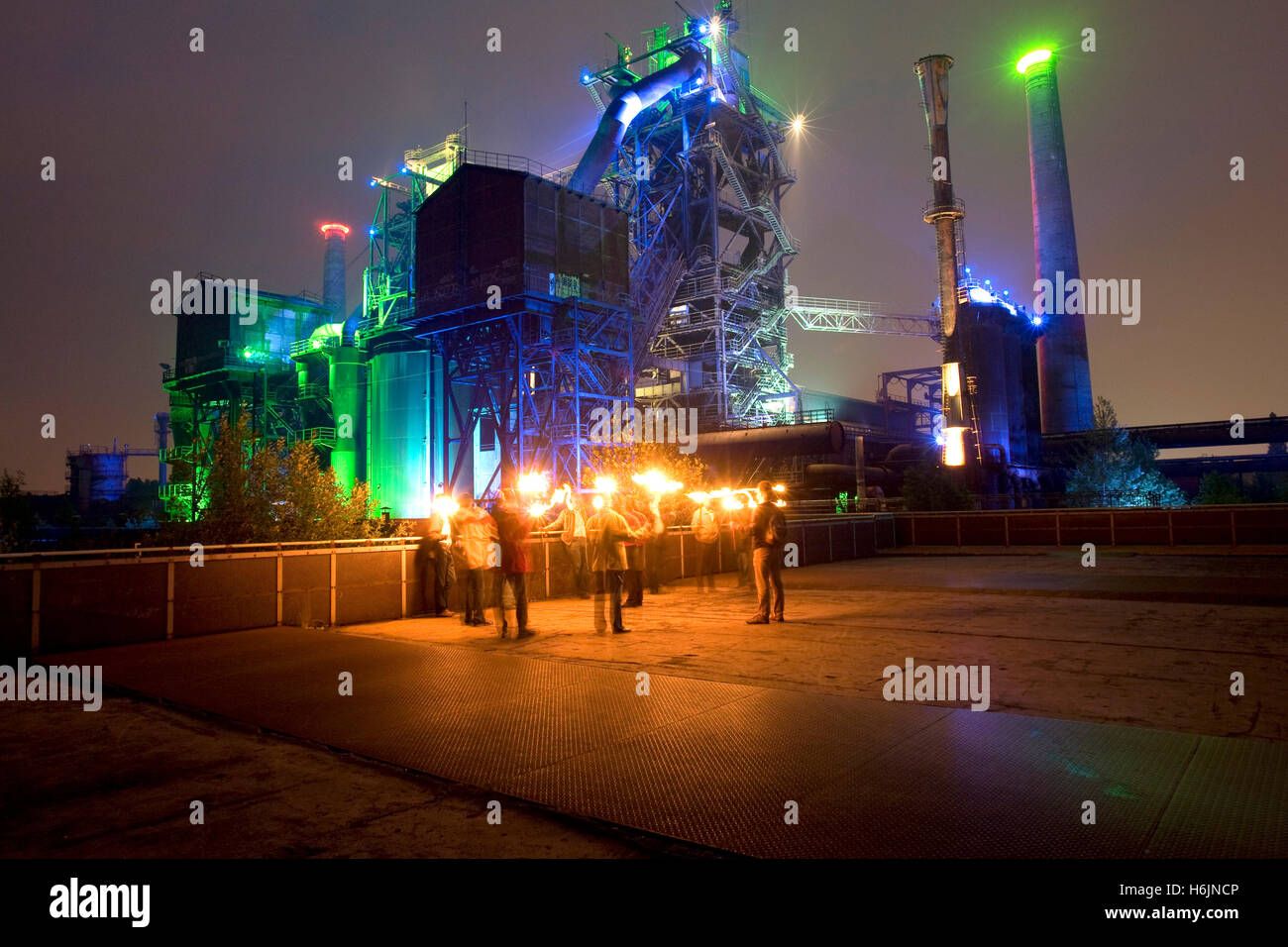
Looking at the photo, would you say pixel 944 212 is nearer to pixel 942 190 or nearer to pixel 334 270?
pixel 942 190

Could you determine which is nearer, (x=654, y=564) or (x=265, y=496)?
(x=654, y=564)

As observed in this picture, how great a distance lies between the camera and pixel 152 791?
4.78 m

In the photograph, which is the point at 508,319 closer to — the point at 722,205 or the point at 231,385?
the point at 722,205

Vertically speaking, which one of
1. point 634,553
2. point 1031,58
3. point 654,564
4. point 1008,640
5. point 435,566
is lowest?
point 1008,640

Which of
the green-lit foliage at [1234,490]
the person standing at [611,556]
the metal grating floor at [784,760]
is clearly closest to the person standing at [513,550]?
the person standing at [611,556]

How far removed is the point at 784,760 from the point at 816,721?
1063 millimetres

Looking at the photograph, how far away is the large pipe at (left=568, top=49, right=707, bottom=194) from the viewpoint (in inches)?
2137

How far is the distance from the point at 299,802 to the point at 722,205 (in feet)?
217

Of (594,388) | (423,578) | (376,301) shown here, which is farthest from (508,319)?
(423,578)

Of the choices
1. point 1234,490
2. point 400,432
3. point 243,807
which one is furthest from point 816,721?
point 1234,490

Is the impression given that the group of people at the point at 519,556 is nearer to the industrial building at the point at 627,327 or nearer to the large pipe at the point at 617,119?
the industrial building at the point at 627,327

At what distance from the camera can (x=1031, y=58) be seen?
67.4 meters

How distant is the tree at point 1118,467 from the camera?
5278 centimetres

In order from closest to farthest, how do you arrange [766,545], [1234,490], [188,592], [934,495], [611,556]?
[188,592] < [611,556] < [766,545] < [934,495] < [1234,490]
